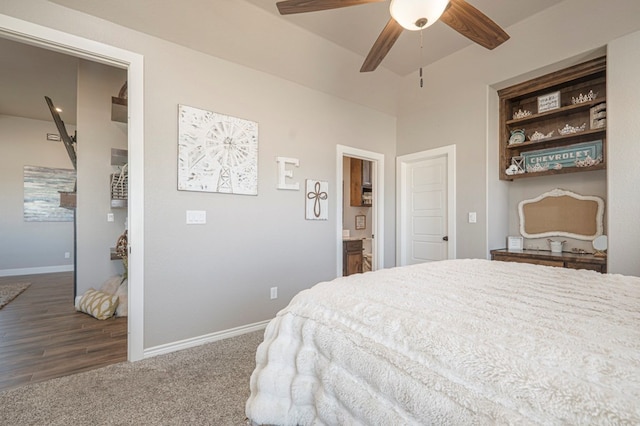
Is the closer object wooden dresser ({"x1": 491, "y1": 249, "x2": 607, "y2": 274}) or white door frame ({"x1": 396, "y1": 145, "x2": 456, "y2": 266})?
wooden dresser ({"x1": 491, "y1": 249, "x2": 607, "y2": 274})

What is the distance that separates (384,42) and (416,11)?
44 cm

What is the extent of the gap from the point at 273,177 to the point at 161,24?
156 centimetres

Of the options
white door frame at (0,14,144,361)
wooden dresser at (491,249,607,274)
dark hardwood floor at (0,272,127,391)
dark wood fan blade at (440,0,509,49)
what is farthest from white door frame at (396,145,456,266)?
dark hardwood floor at (0,272,127,391)

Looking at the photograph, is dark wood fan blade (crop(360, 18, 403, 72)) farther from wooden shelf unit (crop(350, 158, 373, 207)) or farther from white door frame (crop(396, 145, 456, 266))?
wooden shelf unit (crop(350, 158, 373, 207))

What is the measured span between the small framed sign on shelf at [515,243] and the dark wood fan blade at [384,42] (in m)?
2.55

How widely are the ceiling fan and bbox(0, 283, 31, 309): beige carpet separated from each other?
486cm

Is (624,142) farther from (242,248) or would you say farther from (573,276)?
(242,248)

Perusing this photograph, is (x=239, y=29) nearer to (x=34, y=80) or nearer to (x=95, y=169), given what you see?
(x=95, y=169)

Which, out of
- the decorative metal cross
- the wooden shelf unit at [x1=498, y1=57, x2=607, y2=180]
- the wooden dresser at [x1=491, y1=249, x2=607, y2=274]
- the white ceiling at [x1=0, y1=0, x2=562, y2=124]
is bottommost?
the wooden dresser at [x1=491, y1=249, x2=607, y2=274]

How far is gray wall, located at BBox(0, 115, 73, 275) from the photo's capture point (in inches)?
217

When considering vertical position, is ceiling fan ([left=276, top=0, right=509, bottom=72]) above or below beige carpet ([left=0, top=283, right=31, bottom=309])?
above

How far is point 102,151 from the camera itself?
12.7ft

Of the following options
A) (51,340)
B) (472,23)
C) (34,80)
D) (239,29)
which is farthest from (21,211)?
(472,23)

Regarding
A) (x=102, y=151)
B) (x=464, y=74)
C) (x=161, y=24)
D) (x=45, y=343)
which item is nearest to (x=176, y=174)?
(x=161, y=24)
